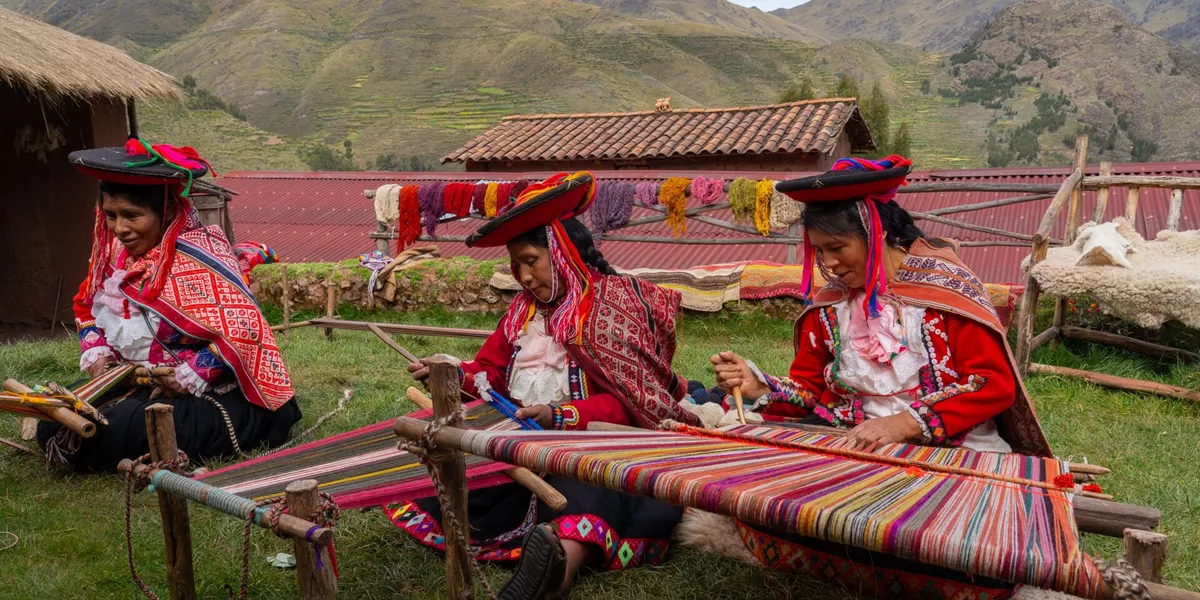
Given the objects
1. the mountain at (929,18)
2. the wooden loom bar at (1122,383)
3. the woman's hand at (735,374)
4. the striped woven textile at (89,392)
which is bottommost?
the wooden loom bar at (1122,383)

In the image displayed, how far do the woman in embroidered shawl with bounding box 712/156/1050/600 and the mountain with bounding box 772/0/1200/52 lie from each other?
2765 inches

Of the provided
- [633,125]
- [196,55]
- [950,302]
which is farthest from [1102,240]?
[196,55]

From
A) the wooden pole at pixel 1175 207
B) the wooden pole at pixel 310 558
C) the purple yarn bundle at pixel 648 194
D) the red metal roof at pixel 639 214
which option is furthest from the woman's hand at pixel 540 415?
the red metal roof at pixel 639 214

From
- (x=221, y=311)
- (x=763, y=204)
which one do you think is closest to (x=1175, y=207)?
(x=763, y=204)

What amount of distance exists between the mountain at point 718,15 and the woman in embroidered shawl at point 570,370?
263 feet

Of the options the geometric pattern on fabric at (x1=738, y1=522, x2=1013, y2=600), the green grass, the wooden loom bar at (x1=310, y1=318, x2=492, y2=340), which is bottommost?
the green grass

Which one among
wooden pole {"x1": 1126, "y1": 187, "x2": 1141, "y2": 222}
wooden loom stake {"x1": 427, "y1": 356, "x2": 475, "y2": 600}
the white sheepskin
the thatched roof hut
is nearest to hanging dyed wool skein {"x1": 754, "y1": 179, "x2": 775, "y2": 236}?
the white sheepskin

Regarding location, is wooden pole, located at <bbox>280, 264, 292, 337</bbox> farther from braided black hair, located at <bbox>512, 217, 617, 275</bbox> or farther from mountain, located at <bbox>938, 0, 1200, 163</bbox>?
mountain, located at <bbox>938, 0, 1200, 163</bbox>

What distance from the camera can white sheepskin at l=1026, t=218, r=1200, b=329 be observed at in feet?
14.1

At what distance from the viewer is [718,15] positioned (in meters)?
95.8

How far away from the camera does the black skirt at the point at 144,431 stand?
3.61 meters

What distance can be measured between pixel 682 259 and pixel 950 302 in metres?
8.72

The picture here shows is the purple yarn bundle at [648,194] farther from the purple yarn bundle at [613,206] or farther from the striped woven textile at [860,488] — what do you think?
the striped woven textile at [860,488]

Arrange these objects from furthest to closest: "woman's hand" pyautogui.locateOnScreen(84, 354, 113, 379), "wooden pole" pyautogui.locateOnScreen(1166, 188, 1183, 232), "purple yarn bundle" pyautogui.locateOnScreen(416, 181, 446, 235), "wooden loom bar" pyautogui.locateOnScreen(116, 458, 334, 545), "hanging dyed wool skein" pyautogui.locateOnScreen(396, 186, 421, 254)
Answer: "hanging dyed wool skein" pyautogui.locateOnScreen(396, 186, 421, 254)
"purple yarn bundle" pyautogui.locateOnScreen(416, 181, 446, 235)
"wooden pole" pyautogui.locateOnScreen(1166, 188, 1183, 232)
"woman's hand" pyautogui.locateOnScreen(84, 354, 113, 379)
"wooden loom bar" pyautogui.locateOnScreen(116, 458, 334, 545)
